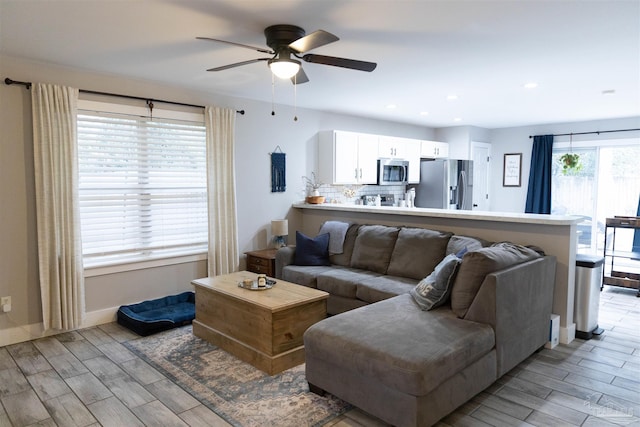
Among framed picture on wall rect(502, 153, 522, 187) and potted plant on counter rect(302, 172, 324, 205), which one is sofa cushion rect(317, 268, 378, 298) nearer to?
potted plant on counter rect(302, 172, 324, 205)

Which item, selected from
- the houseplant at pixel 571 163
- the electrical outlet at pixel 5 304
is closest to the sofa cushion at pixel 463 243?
the electrical outlet at pixel 5 304

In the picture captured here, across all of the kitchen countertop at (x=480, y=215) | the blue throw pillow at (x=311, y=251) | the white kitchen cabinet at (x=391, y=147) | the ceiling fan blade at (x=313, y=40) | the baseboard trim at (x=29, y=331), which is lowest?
the baseboard trim at (x=29, y=331)

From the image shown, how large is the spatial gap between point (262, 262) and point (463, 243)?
92.2 inches

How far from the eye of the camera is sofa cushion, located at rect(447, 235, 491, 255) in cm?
365

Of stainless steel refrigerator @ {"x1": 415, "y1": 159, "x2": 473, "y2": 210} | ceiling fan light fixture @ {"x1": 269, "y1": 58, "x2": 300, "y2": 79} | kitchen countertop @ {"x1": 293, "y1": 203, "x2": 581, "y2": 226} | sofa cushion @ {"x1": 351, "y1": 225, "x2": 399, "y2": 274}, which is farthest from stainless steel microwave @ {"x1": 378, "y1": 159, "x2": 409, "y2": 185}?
ceiling fan light fixture @ {"x1": 269, "y1": 58, "x2": 300, "y2": 79}

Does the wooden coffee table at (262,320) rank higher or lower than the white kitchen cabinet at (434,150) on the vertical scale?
lower

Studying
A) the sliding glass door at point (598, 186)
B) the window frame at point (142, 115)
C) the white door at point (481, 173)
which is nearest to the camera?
the window frame at point (142, 115)

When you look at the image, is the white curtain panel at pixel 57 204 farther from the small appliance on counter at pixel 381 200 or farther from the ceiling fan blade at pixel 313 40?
the small appliance on counter at pixel 381 200

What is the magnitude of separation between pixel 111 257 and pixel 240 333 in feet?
5.96

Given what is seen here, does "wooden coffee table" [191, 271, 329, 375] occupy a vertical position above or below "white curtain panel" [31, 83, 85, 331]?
below

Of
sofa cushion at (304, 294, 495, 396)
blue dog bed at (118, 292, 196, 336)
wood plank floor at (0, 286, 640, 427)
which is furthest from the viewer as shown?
blue dog bed at (118, 292, 196, 336)

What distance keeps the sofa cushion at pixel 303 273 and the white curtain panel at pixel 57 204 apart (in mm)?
2018

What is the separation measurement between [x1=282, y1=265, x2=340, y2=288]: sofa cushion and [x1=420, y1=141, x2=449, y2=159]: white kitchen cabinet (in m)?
3.67

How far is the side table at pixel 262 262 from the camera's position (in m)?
4.81
